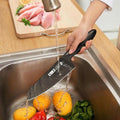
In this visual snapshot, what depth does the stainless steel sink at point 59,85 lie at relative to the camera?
0.70 metres

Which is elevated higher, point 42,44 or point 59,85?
point 42,44

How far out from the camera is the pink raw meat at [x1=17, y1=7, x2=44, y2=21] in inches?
42.9

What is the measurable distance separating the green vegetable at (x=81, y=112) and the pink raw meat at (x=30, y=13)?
23.3 inches

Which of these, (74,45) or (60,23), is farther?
(60,23)

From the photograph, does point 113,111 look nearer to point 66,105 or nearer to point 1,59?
point 66,105

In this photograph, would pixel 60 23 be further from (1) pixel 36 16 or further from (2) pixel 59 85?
(2) pixel 59 85

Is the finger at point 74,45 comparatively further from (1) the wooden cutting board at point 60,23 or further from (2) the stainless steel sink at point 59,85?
(1) the wooden cutting board at point 60,23

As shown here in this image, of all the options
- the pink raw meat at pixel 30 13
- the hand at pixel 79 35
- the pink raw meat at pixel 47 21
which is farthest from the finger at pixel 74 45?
the pink raw meat at pixel 30 13

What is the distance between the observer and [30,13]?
1106 millimetres

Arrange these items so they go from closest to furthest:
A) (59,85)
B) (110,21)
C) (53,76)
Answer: (53,76), (59,85), (110,21)

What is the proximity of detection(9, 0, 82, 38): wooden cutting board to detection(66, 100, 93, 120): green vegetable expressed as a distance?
425 millimetres

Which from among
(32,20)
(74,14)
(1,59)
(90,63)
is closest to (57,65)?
(90,63)

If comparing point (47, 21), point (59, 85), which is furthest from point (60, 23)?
point (59, 85)

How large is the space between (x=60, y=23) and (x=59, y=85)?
1.21 ft
